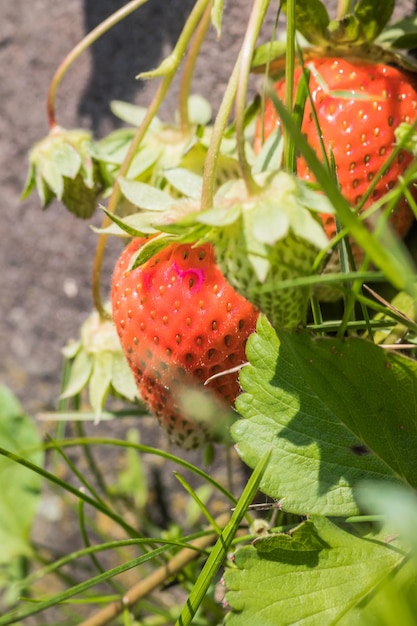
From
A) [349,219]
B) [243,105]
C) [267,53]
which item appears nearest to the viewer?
[349,219]

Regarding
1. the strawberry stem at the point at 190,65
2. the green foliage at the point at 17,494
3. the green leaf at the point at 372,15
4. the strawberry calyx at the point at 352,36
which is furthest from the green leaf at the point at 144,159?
the green foliage at the point at 17,494

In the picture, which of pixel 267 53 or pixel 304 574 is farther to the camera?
pixel 267 53

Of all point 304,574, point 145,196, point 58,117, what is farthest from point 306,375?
point 58,117

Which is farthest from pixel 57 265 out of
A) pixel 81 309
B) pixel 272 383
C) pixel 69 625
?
pixel 272 383

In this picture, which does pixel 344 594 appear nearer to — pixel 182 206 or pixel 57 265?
pixel 182 206

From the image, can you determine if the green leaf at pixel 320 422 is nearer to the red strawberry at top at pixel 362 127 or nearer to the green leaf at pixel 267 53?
the red strawberry at top at pixel 362 127

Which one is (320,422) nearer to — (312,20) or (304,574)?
(304,574)

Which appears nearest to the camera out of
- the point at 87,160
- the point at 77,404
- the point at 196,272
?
the point at 196,272
